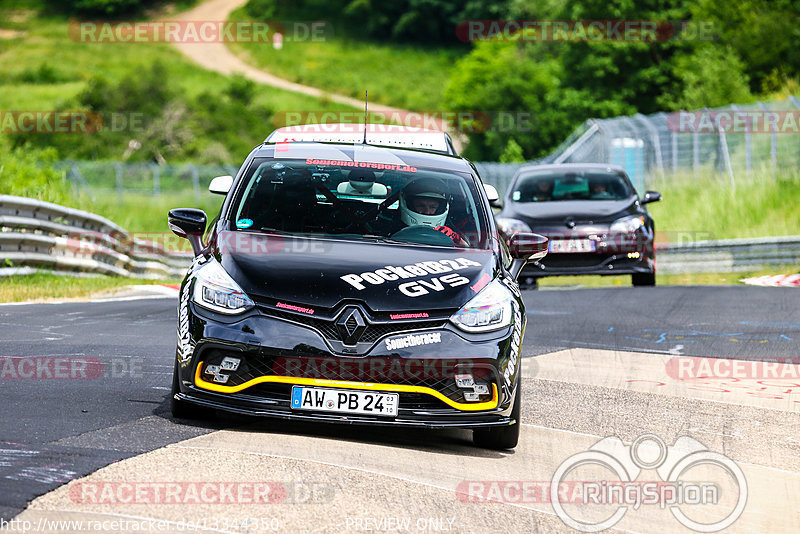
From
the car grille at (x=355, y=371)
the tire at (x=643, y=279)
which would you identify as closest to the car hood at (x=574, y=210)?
the tire at (x=643, y=279)

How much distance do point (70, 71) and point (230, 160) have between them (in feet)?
106

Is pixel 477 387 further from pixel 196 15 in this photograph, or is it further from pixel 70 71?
pixel 196 15

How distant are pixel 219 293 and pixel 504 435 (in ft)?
5.43

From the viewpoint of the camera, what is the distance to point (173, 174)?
3984 cm

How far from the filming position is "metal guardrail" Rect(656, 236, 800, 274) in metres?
20.4

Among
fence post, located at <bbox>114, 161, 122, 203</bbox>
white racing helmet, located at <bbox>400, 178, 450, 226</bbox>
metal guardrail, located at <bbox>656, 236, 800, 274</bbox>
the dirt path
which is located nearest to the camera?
white racing helmet, located at <bbox>400, 178, 450, 226</bbox>

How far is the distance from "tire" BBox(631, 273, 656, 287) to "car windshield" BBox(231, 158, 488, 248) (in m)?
10.0

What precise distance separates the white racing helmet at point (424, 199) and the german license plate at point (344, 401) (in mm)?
1480

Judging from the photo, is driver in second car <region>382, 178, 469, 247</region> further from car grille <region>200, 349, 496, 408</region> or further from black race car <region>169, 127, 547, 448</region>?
car grille <region>200, 349, 496, 408</region>

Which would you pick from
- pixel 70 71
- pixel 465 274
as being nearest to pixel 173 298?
pixel 465 274

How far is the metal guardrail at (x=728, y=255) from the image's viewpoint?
67.1 feet

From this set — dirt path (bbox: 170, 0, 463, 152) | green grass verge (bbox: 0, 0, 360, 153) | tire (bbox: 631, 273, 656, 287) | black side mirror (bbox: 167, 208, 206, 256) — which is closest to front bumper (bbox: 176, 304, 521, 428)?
black side mirror (bbox: 167, 208, 206, 256)

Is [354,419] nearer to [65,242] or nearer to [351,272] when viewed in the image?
[351,272]

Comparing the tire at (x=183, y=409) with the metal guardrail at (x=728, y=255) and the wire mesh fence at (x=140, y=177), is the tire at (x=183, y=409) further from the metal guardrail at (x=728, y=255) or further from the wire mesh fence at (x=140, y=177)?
the wire mesh fence at (x=140, y=177)
